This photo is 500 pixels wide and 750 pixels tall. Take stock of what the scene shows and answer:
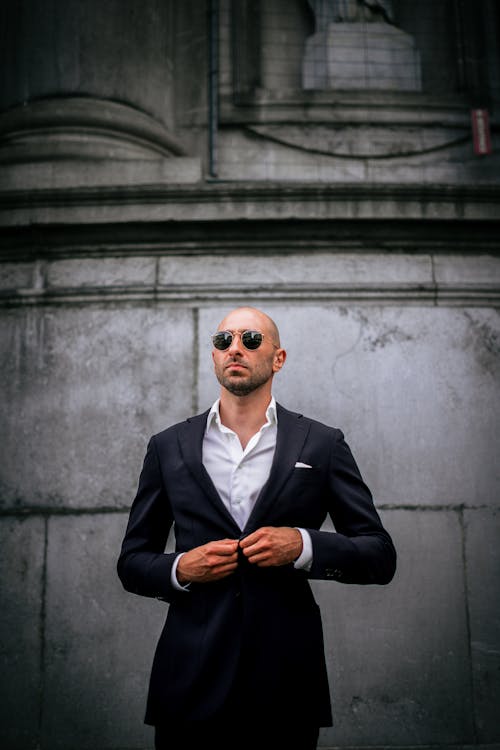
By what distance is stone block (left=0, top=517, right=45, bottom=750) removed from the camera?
4.33 metres

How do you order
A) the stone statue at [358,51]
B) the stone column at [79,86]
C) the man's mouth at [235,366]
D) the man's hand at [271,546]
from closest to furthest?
1. the man's hand at [271,546]
2. the man's mouth at [235,366]
3. the stone column at [79,86]
4. the stone statue at [358,51]

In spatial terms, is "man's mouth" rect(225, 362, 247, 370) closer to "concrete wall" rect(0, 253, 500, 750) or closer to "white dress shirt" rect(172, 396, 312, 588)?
"white dress shirt" rect(172, 396, 312, 588)

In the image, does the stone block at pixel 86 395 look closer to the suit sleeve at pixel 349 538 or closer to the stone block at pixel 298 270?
the stone block at pixel 298 270

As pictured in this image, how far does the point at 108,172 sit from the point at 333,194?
5.81 feet

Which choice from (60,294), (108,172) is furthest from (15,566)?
(108,172)

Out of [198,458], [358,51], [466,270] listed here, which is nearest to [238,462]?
[198,458]

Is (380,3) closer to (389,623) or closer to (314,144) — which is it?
(314,144)

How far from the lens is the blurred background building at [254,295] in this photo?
4.39 m

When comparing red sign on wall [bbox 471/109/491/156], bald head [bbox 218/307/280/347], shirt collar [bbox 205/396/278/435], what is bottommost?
shirt collar [bbox 205/396/278/435]

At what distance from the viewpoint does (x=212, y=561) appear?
241 centimetres

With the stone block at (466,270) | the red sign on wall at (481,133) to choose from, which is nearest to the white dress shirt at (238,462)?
the stone block at (466,270)

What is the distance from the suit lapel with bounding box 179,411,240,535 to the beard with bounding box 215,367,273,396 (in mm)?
210

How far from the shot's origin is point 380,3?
569 cm

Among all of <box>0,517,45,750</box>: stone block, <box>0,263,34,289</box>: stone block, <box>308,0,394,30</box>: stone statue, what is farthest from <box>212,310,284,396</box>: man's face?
<box>308,0,394,30</box>: stone statue
